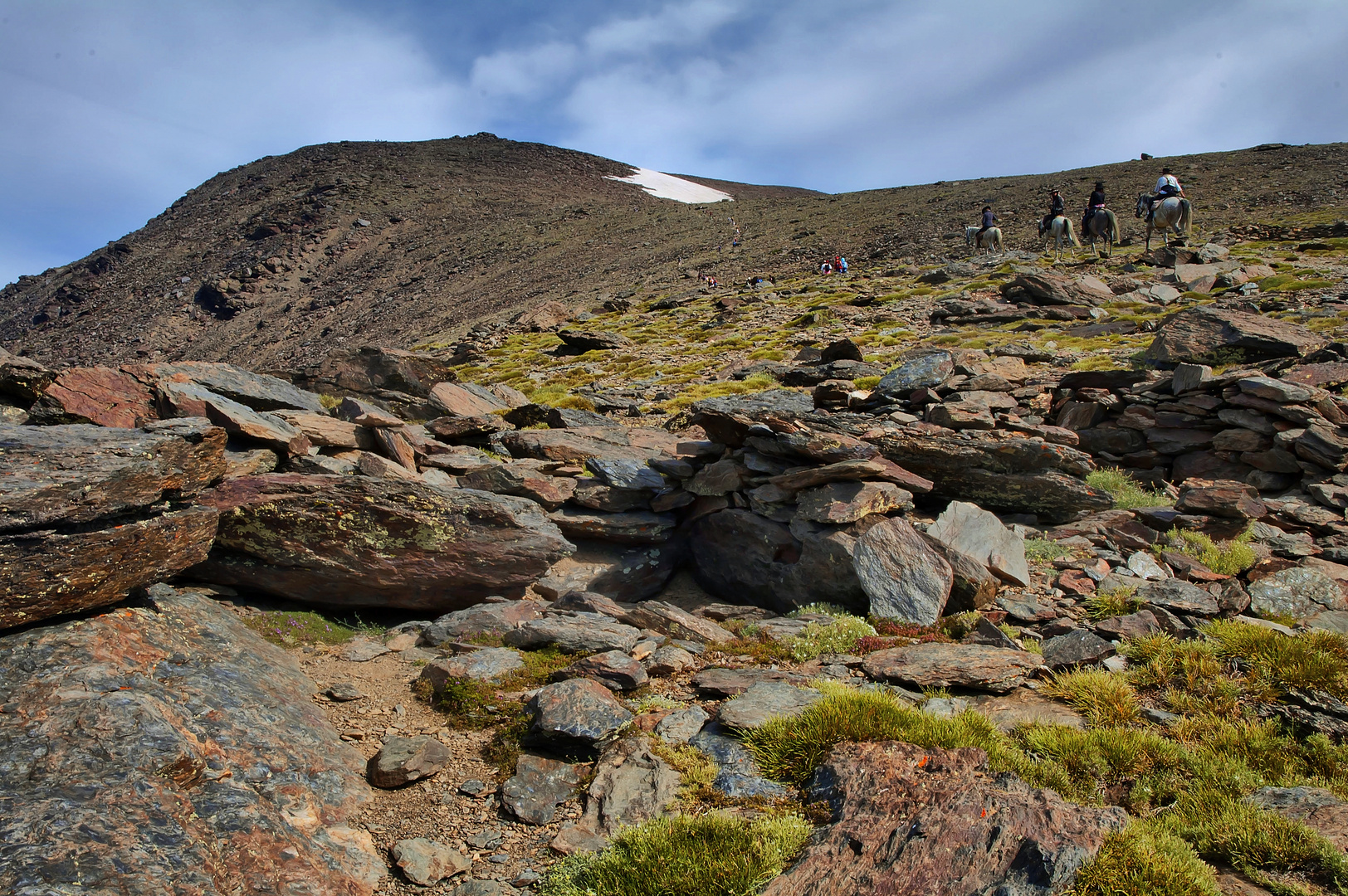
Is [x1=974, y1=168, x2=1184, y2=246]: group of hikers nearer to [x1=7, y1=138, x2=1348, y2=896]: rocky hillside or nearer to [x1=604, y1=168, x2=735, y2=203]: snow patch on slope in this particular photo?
[x1=7, y1=138, x2=1348, y2=896]: rocky hillside

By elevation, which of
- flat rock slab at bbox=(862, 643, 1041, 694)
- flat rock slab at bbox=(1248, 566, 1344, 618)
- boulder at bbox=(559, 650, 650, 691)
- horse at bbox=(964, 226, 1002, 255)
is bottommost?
flat rock slab at bbox=(1248, 566, 1344, 618)

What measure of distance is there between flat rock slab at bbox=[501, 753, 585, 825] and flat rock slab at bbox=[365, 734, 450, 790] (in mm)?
674

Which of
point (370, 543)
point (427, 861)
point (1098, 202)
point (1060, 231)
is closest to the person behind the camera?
point (427, 861)

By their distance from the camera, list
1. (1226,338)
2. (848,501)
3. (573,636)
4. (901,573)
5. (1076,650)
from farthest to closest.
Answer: (1226,338)
(848,501)
(901,573)
(573,636)
(1076,650)

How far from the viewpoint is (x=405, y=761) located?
5.67m

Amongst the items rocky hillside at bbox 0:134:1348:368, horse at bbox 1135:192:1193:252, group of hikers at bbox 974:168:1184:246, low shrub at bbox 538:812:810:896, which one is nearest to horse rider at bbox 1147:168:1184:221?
group of hikers at bbox 974:168:1184:246

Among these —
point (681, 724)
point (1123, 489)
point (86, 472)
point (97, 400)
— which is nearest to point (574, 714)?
point (681, 724)

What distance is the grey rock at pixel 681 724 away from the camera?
608cm

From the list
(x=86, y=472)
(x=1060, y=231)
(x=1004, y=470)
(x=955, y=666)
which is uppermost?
(x=1060, y=231)

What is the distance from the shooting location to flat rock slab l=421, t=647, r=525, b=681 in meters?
7.04

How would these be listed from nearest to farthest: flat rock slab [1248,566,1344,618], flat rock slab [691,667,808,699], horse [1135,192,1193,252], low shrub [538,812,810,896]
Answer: low shrub [538,812,810,896]
flat rock slab [691,667,808,699]
flat rock slab [1248,566,1344,618]
horse [1135,192,1193,252]

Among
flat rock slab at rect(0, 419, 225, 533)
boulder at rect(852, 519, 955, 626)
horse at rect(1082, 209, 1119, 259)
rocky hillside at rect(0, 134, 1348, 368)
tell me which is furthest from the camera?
rocky hillside at rect(0, 134, 1348, 368)

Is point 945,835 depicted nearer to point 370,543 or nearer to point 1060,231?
point 370,543

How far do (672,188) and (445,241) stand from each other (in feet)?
145
